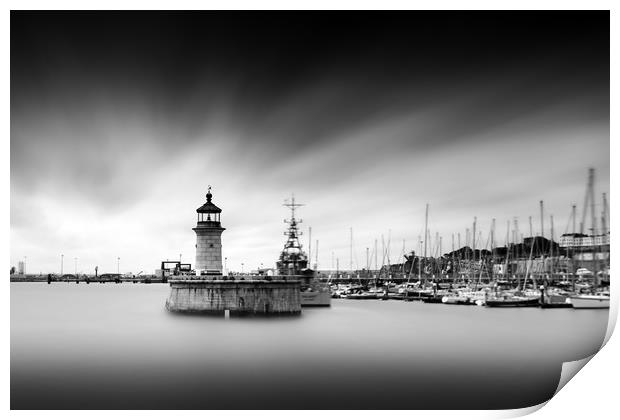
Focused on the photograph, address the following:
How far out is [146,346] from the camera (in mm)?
16266

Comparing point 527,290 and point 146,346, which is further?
point 527,290

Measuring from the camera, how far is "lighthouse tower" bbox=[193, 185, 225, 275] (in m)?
23.9

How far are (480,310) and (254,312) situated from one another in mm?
15628

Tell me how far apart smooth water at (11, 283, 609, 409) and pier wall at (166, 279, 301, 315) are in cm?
65

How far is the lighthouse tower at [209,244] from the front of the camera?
2392cm

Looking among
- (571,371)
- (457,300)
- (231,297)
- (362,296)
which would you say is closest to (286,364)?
(571,371)

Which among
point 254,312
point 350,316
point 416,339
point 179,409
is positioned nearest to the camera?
point 179,409

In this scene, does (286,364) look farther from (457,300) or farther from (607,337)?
(457,300)

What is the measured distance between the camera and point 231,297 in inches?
858

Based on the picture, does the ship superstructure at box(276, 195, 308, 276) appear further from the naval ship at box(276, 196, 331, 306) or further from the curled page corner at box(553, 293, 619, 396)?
the curled page corner at box(553, 293, 619, 396)
